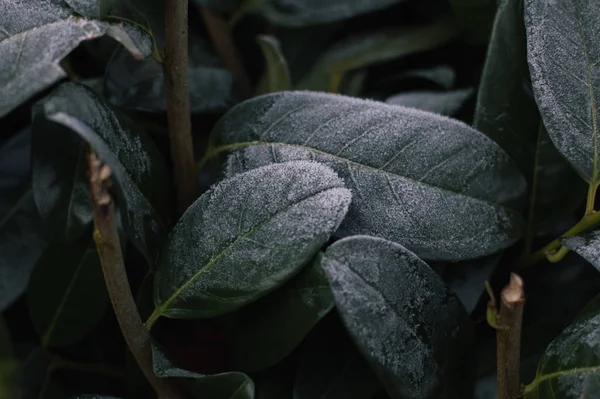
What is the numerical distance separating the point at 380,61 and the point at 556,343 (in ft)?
1.51

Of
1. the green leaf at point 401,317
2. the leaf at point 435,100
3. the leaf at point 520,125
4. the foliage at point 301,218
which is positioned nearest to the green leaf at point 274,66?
the foliage at point 301,218

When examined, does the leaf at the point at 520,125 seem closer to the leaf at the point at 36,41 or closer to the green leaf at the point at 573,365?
the green leaf at the point at 573,365

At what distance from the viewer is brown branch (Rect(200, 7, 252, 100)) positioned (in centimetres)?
100

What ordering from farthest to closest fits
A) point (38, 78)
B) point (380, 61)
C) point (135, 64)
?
point (380, 61) → point (135, 64) → point (38, 78)

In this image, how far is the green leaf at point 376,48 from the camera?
3.16 ft

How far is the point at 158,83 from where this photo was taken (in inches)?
33.0

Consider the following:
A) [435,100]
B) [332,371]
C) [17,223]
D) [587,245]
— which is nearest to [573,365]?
[587,245]

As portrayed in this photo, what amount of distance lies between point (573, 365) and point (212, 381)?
0.31m

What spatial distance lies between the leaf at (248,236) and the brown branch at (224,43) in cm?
37

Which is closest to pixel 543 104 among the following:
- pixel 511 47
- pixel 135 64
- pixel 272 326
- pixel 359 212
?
pixel 511 47

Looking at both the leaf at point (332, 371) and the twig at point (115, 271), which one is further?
the leaf at point (332, 371)

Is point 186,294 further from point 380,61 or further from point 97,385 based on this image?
point 380,61

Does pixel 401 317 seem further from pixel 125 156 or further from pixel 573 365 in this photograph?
pixel 125 156

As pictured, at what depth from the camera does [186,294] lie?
26.1 inches
